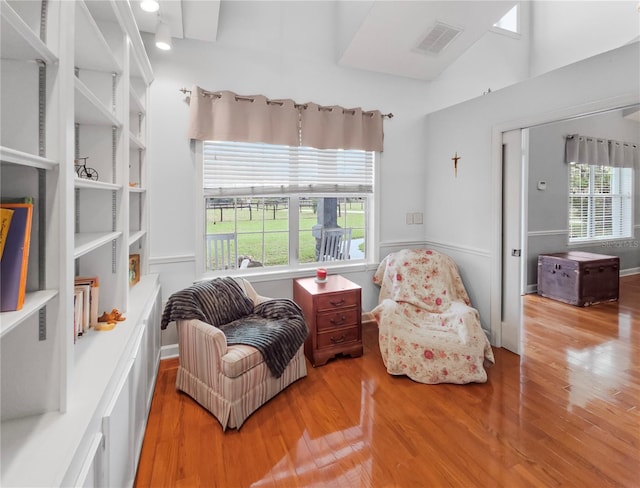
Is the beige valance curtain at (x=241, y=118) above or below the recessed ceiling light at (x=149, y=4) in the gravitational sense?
below

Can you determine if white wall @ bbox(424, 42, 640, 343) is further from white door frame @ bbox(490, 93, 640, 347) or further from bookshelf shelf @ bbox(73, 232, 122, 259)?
bookshelf shelf @ bbox(73, 232, 122, 259)

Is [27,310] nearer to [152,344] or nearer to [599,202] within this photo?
[152,344]

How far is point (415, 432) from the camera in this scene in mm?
1936

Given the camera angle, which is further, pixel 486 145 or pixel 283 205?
pixel 283 205

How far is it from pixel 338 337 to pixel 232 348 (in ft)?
3.44

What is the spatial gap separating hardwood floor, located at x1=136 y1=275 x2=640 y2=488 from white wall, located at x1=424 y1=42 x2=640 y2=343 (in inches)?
33.2

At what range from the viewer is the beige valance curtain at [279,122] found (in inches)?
108

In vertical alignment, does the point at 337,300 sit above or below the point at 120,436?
above

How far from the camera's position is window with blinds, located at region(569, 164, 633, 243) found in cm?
390

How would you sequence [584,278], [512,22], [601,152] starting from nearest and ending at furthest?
[601,152]
[584,278]
[512,22]

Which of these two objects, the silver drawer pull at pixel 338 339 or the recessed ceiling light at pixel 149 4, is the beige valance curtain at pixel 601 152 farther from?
the recessed ceiling light at pixel 149 4

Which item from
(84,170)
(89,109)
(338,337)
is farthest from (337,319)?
(89,109)

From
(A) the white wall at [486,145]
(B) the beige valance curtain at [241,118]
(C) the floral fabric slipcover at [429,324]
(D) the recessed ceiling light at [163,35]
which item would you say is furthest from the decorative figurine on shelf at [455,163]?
(D) the recessed ceiling light at [163,35]

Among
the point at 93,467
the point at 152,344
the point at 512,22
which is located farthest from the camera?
the point at 512,22
